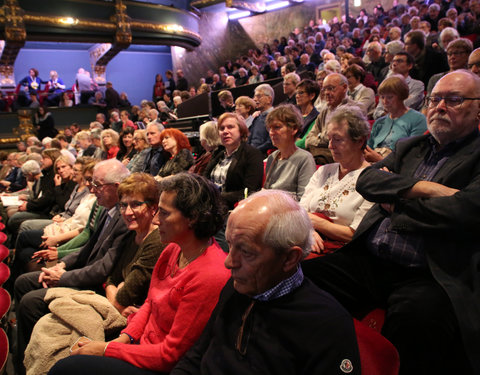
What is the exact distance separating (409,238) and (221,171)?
6.24 feet

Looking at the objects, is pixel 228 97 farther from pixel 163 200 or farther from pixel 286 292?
pixel 286 292

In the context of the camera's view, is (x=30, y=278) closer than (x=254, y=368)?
No

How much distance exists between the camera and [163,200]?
1.57 metres

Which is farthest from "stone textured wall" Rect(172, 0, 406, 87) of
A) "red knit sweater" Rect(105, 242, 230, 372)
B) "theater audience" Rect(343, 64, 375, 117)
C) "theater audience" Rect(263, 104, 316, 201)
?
"red knit sweater" Rect(105, 242, 230, 372)

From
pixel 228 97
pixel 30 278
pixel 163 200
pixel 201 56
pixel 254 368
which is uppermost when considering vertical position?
pixel 201 56

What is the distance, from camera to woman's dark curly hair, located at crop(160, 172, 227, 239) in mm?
1536

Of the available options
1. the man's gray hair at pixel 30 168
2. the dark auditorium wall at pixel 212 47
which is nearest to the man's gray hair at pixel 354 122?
the man's gray hair at pixel 30 168

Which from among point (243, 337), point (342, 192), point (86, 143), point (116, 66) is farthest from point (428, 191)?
point (116, 66)

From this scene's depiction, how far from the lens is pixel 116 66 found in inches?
622

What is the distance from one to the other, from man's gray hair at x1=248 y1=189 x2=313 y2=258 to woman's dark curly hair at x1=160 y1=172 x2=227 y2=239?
1.60ft

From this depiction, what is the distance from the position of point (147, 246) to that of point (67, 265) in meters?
0.92

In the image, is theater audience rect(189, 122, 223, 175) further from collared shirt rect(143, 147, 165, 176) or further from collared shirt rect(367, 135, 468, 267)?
collared shirt rect(367, 135, 468, 267)

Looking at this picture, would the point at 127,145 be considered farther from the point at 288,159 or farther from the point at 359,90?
the point at 288,159

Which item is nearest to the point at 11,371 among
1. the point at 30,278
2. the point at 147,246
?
the point at 30,278
